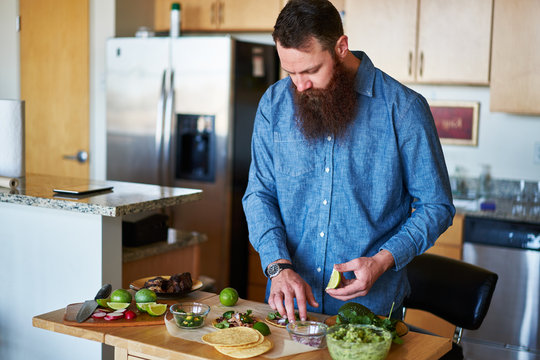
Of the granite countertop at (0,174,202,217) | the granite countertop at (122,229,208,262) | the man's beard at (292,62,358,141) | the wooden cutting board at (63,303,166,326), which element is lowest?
the granite countertop at (122,229,208,262)

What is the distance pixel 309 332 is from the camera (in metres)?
1.51

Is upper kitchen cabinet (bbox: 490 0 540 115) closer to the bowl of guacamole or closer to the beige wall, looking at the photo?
the bowl of guacamole

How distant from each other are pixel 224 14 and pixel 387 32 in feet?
3.89

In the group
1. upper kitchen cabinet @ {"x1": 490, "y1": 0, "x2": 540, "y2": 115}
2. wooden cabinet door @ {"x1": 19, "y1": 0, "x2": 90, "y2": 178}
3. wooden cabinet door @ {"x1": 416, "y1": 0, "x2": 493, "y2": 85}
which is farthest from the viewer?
wooden cabinet door @ {"x1": 19, "y1": 0, "x2": 90, "y2": 178}

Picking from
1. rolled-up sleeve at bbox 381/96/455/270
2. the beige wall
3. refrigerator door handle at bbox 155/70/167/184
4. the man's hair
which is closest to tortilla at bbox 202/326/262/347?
rolled-up sleeve at bbox 381/96/455/270

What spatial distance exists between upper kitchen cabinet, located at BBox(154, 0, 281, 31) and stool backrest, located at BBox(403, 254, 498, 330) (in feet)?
7.96

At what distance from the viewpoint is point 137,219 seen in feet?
9.09

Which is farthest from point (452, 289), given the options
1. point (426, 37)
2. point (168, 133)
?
point (168, 133)

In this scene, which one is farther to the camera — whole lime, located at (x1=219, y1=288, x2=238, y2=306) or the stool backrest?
the stool backrest

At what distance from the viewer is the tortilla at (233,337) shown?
1447 millimetres

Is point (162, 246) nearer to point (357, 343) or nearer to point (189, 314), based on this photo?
point (189, 314)

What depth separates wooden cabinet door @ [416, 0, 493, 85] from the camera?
3689 millimetres

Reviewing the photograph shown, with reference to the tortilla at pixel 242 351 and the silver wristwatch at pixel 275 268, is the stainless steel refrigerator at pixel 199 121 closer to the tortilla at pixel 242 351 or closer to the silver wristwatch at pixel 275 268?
the silver wristwatch at pixel 275 268

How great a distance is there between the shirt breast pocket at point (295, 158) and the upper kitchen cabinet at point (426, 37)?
85.2 inches
